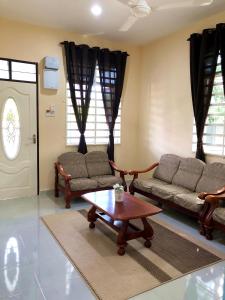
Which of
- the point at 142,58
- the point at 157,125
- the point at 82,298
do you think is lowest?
the point at 82,298

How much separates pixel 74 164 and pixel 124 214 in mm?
2220

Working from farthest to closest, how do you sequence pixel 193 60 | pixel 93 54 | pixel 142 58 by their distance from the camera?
pixel 142 58 → pixel 93 54 → pixel 193 60

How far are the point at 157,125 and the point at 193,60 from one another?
1484 millimetres

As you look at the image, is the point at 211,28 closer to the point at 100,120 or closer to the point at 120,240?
the point at 100,120

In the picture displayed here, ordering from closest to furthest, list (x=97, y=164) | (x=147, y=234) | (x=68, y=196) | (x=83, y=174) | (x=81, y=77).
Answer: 1. (x=147, y=234)
2. (x=68, y=196)
3. (x=83, y=174)
4. (x=81, y=77)
5. (x=97, y=164)

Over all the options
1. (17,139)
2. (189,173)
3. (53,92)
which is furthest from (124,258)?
(53,92)

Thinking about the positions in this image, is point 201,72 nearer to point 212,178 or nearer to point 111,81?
point 212,178

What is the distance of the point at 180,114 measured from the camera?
466cm

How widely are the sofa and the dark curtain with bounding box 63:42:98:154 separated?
1.51m

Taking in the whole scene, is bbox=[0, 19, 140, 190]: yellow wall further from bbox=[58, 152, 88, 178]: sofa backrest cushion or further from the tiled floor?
the tiled floor

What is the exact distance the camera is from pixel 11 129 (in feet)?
14.7

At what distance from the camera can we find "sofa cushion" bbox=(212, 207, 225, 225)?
298 centimetres

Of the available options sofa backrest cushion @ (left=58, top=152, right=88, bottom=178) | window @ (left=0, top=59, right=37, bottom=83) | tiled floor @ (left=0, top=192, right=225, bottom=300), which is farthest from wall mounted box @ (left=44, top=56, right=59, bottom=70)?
tiled floor @ (left=0, top=192, right=225, bottom=300)

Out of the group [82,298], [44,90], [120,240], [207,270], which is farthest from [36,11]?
[207,270]
